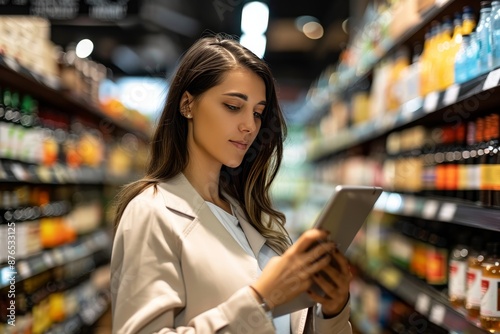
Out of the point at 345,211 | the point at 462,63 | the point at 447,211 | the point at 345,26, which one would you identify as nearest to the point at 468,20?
the point at 462,63

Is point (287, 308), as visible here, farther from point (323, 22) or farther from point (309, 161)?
point (323, 22)

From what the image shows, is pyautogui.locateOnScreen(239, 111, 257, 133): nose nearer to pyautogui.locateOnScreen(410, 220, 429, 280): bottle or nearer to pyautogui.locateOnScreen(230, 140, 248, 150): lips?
pyautogui.locateOnScreen(230, 140, 248, 150): lips

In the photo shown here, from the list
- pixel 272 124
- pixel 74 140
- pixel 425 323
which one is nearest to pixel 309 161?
pixel 74 140

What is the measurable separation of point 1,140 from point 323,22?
25.4 ft

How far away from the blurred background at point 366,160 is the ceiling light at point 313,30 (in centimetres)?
328

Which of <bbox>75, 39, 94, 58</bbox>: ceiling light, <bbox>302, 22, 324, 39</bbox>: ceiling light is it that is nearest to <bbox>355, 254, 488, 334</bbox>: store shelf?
<bbox>302, 22, 324, 39</bbox>: ceiling light

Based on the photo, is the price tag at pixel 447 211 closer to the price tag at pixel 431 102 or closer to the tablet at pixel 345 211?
the price tag at pixel 431 102

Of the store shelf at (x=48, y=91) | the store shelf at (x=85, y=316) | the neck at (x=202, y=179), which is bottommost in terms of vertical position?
the store shelf at (x=85, y=316)

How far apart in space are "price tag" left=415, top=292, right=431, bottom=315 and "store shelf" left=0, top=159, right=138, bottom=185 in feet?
6.40

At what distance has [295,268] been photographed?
4.56 ft

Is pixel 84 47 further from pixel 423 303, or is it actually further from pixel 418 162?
pixel 423 303

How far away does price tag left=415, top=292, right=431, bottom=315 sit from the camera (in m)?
2.78

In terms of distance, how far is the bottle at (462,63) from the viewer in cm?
243

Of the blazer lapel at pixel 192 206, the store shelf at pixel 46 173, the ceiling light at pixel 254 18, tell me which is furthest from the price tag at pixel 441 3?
the ceiling light at pixel 254 18
